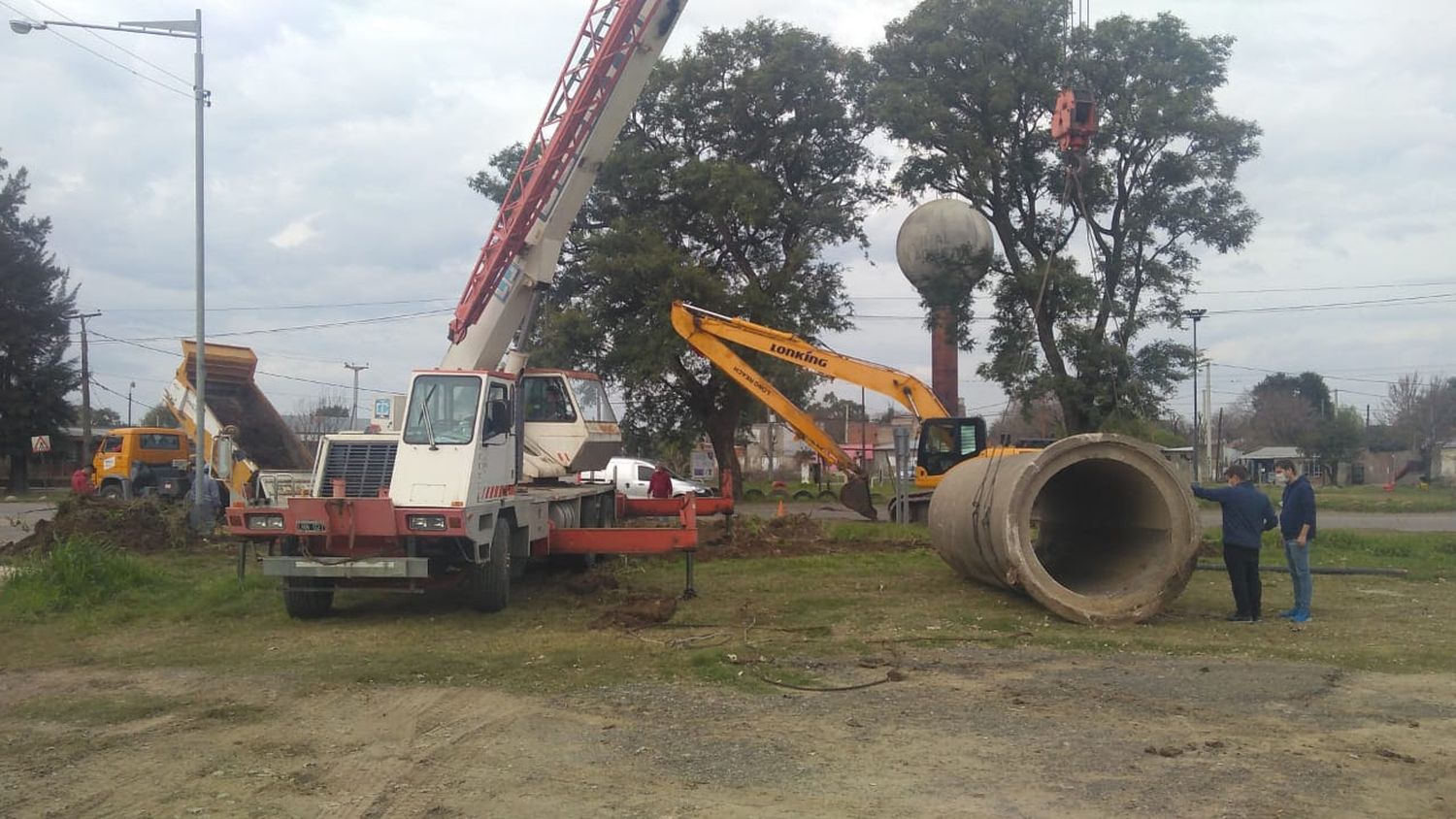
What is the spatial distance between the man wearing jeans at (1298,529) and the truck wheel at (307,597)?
30.8 feet

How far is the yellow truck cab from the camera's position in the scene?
2857cm

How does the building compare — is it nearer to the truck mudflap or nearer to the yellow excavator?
the yellow excavator

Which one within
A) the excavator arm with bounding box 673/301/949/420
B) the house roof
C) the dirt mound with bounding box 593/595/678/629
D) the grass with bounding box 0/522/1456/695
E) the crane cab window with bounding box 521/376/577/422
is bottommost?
the grass with bounding box 0/522/1456/695

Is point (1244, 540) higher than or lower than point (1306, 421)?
lower

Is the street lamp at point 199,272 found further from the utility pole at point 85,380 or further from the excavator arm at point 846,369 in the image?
the utility pole at point 85,380

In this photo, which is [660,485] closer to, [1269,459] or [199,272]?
[199,272]

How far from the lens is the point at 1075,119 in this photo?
16172 millimetres

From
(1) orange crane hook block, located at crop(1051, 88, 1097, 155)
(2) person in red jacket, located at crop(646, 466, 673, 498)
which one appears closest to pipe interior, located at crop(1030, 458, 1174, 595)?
(1) orange crane hook block, located at crop(1051, 88, 1097, 155)

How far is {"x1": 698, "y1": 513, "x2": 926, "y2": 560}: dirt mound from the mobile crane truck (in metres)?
1.29

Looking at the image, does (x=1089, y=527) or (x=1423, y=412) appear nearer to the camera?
(x=1089, y=527)

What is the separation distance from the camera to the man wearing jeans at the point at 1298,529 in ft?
34.9

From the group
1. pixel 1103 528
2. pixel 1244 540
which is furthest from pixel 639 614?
pixel 1103 528

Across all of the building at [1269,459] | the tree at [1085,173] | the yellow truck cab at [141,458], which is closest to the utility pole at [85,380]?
the yellow truck cab at [141,458]

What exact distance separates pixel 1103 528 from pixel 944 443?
8.08 metres
